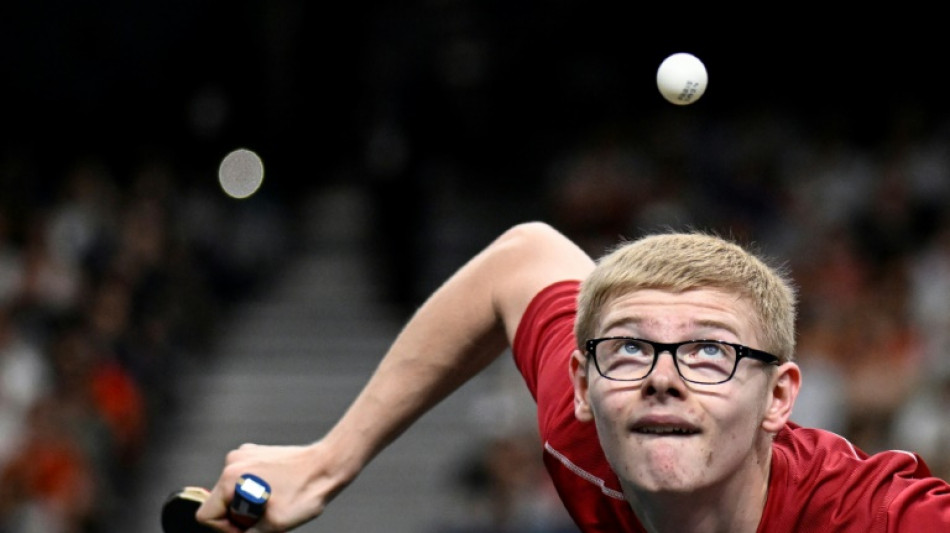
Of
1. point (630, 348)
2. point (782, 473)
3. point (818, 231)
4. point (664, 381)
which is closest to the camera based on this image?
point (664, 381)

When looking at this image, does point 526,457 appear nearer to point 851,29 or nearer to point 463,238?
point 463,238

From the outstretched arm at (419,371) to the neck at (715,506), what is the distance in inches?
24.8

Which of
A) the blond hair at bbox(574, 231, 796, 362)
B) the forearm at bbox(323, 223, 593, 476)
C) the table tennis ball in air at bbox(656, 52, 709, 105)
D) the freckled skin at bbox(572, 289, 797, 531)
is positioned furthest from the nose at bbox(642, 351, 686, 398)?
the table tennis ball in air at bbox(656, 52, 709, 105)

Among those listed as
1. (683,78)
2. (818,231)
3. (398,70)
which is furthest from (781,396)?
(398,70)

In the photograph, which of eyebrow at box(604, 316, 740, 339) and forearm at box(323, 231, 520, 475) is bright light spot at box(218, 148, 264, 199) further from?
eyebrow at box(604, 316, 740, 339)

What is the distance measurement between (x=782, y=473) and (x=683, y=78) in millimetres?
1130

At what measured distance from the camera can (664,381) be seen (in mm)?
2955

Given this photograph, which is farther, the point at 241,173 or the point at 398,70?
the point at 398,70

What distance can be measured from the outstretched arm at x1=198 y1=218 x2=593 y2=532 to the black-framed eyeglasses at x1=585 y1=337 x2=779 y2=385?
0.64 m

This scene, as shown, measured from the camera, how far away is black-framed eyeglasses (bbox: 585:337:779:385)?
9.82 ft

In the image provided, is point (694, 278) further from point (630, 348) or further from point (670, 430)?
point (670, 430)

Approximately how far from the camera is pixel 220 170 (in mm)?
13422

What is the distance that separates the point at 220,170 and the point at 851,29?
5.67 meters

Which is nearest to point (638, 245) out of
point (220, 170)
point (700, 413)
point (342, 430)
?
point (700, 413)
